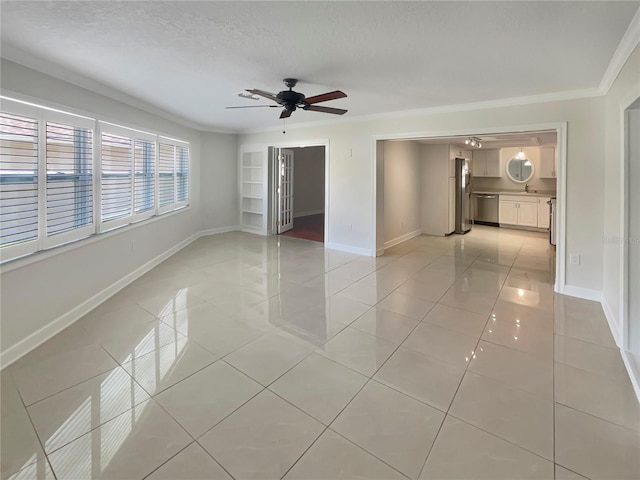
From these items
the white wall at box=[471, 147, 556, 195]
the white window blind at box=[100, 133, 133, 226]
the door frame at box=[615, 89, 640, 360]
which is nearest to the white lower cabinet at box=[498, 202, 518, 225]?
the white wall at box=[471, 147, 556, 195]

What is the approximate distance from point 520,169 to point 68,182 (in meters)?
9.73

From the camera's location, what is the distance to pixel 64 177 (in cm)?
320

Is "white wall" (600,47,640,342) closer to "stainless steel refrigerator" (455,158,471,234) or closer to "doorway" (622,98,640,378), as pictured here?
"doorway" (622,98,640,378)

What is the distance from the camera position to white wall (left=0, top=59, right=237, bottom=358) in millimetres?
2570

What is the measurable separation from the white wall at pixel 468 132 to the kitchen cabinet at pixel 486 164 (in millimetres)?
5045

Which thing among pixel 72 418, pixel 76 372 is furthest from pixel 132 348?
pixel 72 418

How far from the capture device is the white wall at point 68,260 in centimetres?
257

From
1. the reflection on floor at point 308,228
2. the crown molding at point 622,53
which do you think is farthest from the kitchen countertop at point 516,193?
the crown molding at point 622,53

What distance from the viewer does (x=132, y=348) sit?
2643 mm

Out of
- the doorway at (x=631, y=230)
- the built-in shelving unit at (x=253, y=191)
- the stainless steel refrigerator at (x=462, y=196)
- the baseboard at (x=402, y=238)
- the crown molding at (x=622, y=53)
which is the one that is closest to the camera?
the crown molding at (x=622, y=53)

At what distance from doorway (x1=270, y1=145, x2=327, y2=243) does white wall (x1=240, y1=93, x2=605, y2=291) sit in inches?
34.3

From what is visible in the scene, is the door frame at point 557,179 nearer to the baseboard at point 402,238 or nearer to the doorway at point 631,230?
the baseboard at point 402,238

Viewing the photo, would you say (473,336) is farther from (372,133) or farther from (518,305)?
(372,133)

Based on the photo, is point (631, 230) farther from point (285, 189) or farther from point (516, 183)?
point (516, 183)
